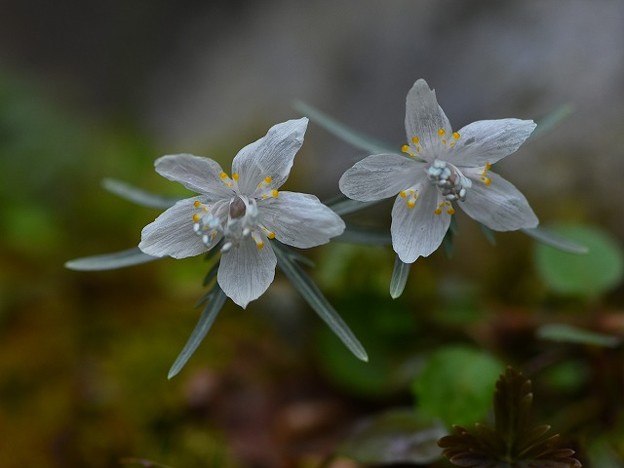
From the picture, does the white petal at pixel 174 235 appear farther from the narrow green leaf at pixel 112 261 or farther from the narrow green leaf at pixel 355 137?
the narrow green leaf at pixel 355 137

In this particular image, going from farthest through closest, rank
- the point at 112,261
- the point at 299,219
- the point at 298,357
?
the point at 298,357 → the point at 112,261 → the point at 299,219

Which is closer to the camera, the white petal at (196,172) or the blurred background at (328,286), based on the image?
the white petal at (196,172)

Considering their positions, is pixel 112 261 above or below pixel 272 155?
below

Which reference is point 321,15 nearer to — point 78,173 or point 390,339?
point 78,173

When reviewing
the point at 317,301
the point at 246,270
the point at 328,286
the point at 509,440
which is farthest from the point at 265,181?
the point at 328,286

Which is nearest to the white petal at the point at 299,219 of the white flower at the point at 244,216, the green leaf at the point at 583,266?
the white flower at the point at 244,216

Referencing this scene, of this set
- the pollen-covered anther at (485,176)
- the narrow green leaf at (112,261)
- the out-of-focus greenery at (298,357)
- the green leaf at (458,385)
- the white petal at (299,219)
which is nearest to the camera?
the white petal at (299,219)

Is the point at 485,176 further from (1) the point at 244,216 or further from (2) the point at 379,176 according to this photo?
(1) the point at 244,216
